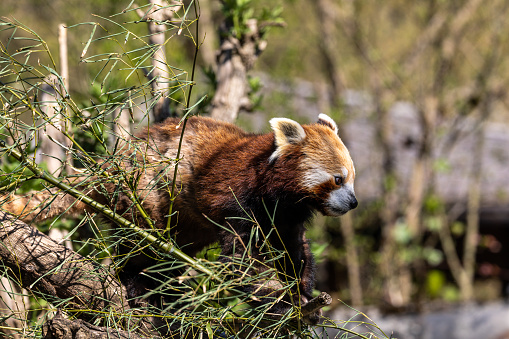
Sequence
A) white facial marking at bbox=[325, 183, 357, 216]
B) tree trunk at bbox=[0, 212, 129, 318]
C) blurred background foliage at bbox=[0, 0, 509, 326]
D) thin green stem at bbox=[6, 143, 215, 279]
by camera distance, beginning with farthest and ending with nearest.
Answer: blurred background foliage at bbox=[0, 0, 509, 326], white facial marking at bbox=[325, 183, 357, 216], tree trunk at bbox=[0, 212, 129, 318], thin green stem at bbox=[6, 143, 215, 279]

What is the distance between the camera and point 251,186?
299cm

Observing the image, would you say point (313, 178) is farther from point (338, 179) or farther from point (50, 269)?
point (50, 269)

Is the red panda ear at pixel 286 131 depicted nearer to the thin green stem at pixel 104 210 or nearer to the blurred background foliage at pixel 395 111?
the thin green stem at pixel 104 210

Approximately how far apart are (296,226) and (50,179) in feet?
4.99

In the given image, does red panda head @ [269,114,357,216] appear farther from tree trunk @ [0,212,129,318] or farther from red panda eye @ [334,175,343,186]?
tree trunk @ [0,212,129,318]

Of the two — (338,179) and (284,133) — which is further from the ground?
(284,133)

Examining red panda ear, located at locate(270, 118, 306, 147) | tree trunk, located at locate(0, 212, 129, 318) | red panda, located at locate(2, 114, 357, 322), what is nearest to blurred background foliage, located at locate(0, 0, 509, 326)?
red panda, located at locate(2, 114, 357, 322)

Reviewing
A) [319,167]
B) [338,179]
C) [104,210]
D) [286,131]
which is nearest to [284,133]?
[286,131]

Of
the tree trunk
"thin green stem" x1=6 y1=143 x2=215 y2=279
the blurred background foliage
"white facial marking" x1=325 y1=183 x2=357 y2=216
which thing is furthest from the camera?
the blurred background foliage

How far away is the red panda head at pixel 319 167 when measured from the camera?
117 inches

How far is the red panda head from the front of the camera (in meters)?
2.97

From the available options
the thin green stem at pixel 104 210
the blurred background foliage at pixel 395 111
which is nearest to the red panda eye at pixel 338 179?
the thin green stem at pixel 104 210

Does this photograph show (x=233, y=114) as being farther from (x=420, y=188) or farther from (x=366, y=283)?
(x=366, y=283)

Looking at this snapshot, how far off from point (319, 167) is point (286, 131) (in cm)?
29
